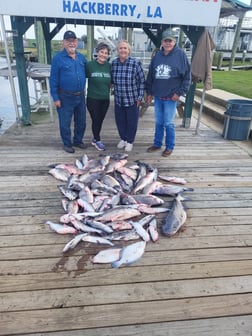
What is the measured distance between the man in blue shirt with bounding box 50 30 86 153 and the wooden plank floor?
1226mm

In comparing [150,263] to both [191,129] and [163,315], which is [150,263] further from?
[191,129]

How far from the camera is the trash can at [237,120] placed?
16.8 feet

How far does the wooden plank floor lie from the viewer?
1.78m

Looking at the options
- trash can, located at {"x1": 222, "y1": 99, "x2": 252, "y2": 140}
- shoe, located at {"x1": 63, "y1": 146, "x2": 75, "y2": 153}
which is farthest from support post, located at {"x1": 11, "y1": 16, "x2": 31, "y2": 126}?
trash can, located at {"x1": 222, "y1": 99, "x2": 252, "y2": 140}

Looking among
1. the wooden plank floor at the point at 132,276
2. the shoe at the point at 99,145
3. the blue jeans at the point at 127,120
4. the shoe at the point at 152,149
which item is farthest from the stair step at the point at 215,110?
the wooden plank floor at the point at 132,276

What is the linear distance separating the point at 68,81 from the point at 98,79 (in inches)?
18.0

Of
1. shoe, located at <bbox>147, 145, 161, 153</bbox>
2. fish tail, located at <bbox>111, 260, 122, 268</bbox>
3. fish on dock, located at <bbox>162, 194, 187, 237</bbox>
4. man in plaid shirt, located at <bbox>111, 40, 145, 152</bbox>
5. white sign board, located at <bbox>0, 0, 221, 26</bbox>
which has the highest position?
white sign board, located at <bbox>0, 0, 221, 26</bbox>

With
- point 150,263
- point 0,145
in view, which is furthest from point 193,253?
point 0,145

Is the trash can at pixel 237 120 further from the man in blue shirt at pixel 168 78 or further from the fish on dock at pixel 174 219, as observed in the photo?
the fish on dock at pixel 174 219

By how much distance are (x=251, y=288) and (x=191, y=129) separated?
4509 millimetres

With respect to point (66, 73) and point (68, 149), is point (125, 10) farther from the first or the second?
point (68, 149)

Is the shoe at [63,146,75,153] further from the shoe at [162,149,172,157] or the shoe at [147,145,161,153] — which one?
the shoe at [162,149,172,157]

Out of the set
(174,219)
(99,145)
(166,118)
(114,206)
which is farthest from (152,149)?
(174,219)

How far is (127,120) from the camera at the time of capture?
15.0 ft
